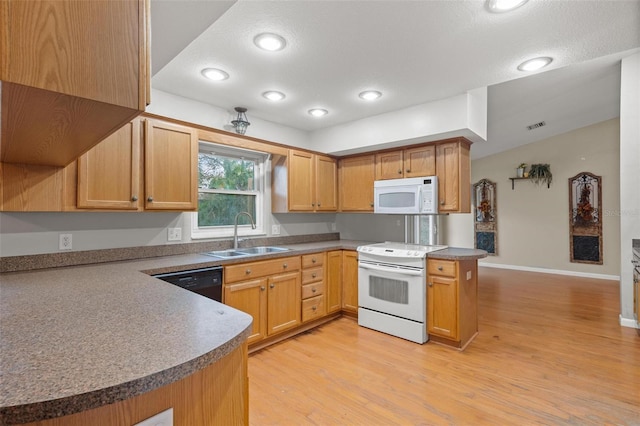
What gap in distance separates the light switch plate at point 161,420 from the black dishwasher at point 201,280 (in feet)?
5.19

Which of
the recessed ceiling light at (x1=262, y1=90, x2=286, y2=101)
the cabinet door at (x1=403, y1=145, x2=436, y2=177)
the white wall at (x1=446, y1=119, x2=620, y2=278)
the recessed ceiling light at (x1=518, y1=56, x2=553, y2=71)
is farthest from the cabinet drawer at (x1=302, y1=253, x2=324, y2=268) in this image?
the white wall at (x1=446, y1=119, x2=620, y2=278)

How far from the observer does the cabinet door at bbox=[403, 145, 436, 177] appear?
132 inches

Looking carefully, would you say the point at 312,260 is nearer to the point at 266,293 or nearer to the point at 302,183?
the point at 266,293

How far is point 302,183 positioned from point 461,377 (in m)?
2.45

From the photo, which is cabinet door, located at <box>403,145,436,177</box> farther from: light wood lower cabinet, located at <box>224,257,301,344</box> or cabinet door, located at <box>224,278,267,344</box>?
cabinet door, located at <box>224,278,267,344</box>

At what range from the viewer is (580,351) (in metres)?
2.80

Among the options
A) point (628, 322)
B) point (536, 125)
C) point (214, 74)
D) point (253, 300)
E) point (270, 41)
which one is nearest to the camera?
point (270, 41)

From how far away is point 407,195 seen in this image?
3.44 metres

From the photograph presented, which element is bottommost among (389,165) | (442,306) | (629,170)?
(442,306)

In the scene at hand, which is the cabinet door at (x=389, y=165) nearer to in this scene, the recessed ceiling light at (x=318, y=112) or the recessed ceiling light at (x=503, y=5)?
the recessed ceiling light at (x=318, y=112)

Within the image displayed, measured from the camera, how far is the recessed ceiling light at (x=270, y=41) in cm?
194


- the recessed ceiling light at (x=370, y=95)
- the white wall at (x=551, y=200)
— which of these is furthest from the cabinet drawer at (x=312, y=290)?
the white wall at (x=551, y=200)

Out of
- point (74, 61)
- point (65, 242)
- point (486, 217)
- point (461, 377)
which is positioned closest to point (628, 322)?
point (461, 377)

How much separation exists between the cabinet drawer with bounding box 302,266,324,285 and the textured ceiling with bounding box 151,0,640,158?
5.69 ft
